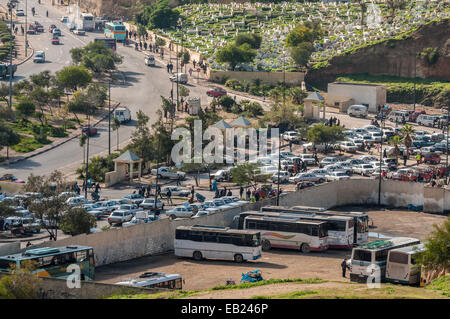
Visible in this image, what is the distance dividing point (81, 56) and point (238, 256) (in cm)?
5493

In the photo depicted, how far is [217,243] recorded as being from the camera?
127 feet

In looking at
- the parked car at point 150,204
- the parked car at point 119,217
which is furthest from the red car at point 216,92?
the parked car at point 119,217

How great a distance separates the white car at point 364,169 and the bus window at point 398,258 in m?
22.4

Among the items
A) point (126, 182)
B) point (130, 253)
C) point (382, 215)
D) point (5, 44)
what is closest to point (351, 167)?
point (382, 215)

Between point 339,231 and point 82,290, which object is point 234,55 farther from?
point 82,290

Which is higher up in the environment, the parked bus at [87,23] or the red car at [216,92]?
the parked bus at [87,23]

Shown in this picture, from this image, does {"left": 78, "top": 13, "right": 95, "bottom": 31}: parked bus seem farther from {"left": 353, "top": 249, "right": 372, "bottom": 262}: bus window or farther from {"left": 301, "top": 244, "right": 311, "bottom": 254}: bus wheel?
{"left": 353, "top": 249, "right": 372, "bottom": 262}: bus window

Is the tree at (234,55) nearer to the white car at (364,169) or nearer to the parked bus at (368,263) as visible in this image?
the white car at (364,169)

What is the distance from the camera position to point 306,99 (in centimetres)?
7325

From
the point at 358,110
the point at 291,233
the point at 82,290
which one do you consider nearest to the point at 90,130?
the point at 358,110

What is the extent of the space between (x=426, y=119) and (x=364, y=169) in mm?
17676

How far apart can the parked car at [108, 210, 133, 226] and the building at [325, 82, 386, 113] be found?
36.5 m

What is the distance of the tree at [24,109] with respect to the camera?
70.0 metres

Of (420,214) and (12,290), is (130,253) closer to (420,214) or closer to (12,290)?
(12,290)
